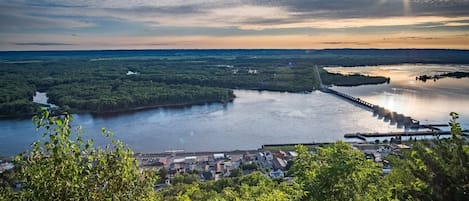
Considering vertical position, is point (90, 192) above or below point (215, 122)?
above

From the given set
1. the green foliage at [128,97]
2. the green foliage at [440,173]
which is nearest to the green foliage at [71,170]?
the green foliage at [440,173]

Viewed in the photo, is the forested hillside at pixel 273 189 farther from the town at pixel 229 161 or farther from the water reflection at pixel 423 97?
the water reflection at pixel 423 97

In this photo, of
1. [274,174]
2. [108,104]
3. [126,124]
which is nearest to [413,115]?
[274,174]

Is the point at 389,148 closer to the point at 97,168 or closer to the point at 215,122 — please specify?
the point at 215,122

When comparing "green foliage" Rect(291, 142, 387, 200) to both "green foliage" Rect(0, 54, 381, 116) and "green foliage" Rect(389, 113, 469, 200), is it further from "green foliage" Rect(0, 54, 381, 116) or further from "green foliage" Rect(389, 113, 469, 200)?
"green foliage" Rect(0, 54, 381, 116)

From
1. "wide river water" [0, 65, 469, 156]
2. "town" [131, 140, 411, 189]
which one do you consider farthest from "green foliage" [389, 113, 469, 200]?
"wide river water" [0, 65, 469, 156]
